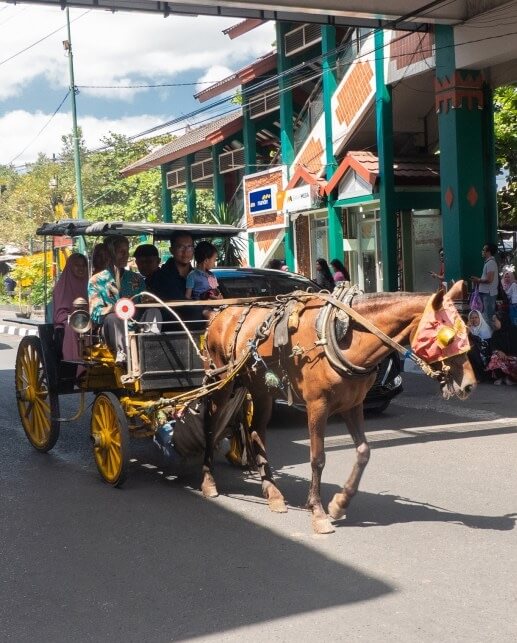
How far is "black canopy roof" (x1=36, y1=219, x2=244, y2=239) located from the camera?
7816mm

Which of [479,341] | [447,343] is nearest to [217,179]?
[479,341]

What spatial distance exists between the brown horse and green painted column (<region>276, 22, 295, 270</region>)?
17326mm

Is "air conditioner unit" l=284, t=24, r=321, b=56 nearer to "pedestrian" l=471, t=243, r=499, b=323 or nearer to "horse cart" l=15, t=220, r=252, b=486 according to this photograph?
"pedestrian" l=471, t=243, r=499, b=323

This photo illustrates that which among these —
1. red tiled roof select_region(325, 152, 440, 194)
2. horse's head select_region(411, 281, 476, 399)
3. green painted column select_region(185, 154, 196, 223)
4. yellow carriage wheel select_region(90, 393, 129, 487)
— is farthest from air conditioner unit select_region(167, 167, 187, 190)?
horse's head select_region(411, 281, 476, 399)

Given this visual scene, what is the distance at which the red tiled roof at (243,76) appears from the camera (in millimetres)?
25641

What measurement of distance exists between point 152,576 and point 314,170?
18.0 m

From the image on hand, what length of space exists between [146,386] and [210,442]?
0.70 meters

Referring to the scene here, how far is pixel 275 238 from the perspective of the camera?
2538 centimetres

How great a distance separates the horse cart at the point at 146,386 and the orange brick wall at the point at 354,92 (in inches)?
455

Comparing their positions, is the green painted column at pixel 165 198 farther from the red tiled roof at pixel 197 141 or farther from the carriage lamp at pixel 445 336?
the carriage lamp at pixel 445 336

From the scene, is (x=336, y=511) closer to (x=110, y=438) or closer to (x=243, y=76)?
(x=110, y=438)

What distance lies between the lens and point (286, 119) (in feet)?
78.1

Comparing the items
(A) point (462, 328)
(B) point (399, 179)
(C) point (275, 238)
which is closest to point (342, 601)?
(A) point (462, 328)

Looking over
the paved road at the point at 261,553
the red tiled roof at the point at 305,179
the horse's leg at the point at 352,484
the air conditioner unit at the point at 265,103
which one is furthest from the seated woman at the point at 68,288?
the air conditioner unit at the point at 265,103
